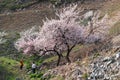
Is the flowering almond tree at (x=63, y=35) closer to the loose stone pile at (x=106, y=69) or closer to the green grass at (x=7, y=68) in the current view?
the green grass at (x=7, y=68)

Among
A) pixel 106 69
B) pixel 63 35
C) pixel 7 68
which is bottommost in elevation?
pixel 7 68

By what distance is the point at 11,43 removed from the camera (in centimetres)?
4941

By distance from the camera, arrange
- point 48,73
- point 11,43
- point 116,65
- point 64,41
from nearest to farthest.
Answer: point 116,65
point 48,73
point 64,41
point 11,43

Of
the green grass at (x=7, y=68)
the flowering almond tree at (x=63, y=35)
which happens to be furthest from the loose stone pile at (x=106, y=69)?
the green grass at (x=7, y=68)

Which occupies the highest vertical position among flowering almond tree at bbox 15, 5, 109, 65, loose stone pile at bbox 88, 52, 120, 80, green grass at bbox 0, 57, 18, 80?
loose stone pile at bbox 88, 52, 120, 80

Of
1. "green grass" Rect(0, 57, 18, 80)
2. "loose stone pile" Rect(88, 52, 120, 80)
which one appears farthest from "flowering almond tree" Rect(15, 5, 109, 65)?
"loose stone pile" Rect(88, 52, 120, 80)

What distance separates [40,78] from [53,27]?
6.03 meters

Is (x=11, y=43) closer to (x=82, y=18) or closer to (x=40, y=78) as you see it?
(x=82, y=18)

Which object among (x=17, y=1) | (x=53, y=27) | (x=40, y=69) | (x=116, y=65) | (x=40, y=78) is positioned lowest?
(x=17, y=1)

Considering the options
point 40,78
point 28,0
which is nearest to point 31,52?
point 40,78

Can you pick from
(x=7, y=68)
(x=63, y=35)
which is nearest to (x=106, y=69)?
(x=63, y=35)

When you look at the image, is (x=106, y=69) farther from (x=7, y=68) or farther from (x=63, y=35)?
(x=7, y=68)

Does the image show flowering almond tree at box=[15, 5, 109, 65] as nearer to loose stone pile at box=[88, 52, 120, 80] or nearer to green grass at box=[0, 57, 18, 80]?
green grass at box=[0, 57, 18, 80]

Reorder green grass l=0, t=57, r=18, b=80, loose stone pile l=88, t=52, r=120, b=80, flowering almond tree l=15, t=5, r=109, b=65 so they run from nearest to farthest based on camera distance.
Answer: loose stone pile l=88, t=52, r=120, b=80 < flowering almond tree l=15, t=5, r=109, b=65 < green grass l=0, t=57, r=18, b=80
